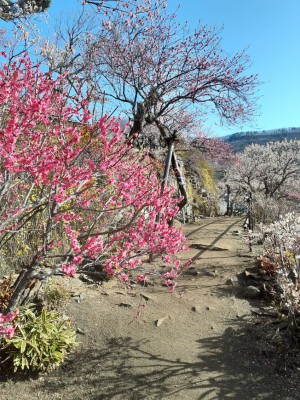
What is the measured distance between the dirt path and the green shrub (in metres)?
0.17

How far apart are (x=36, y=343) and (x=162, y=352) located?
1.58 m

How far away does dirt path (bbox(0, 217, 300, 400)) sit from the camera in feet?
11.0

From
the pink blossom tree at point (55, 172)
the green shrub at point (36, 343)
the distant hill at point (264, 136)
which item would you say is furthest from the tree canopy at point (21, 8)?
the distant hill at point (264, 136)

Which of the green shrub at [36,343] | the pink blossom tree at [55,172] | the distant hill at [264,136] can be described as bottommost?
the green shrub at [36,343]

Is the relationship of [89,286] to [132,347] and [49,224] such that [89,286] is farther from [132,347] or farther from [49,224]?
Answer: [49,224]

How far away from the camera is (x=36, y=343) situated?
11.4 feet

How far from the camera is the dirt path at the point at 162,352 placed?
337 centimetres

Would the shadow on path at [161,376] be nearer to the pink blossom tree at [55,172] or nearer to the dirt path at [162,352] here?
the dirt path at [162,352]

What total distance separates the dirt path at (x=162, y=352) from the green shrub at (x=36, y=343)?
0.17 meters

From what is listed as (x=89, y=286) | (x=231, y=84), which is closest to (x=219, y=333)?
(x=89, y=286)

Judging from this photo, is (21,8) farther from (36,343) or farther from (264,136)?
(264,136)

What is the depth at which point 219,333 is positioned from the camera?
4.64 m

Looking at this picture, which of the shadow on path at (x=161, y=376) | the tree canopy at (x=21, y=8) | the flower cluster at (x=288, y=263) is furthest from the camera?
the tree canopy at (x=21, y=8)

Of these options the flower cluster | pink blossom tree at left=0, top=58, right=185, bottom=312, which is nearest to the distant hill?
the flower cluster
